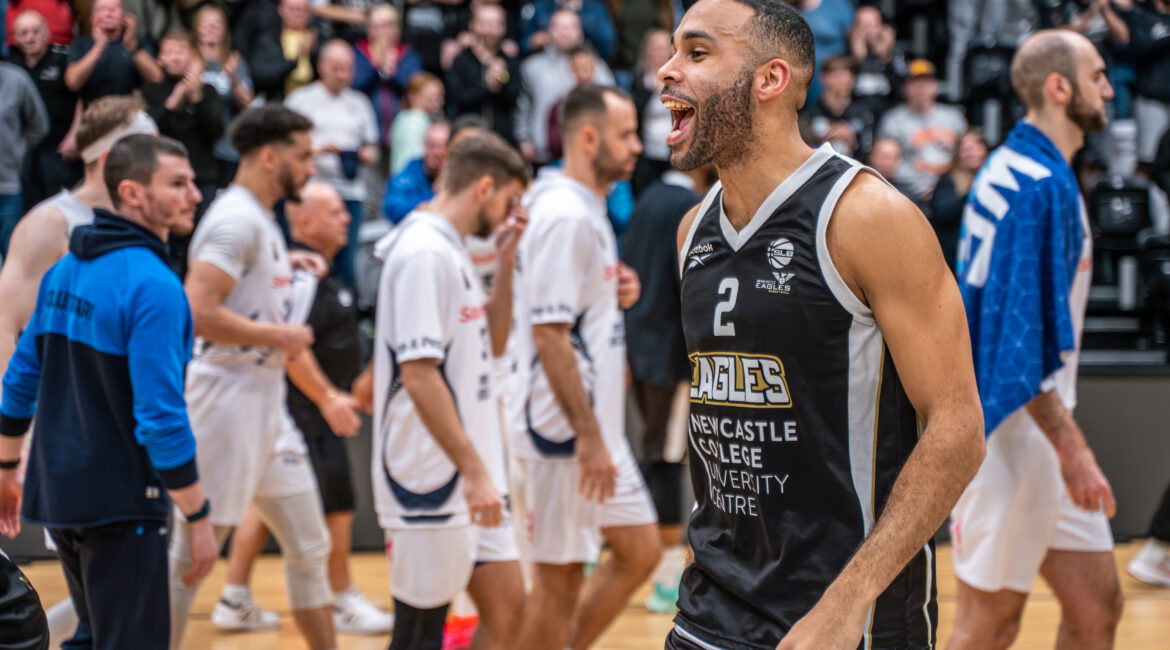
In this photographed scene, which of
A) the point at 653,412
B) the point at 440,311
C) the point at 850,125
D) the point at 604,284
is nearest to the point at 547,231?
the point at 604,284

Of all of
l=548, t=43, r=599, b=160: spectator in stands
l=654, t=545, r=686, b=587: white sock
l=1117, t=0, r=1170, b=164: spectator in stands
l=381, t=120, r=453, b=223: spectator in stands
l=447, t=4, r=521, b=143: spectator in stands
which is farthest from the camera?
l=447, t=4, r=521, b=143: spectator in stands

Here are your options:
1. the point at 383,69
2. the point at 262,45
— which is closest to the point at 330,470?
the point at 262,45

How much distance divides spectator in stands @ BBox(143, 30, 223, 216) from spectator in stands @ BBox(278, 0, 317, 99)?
1421 mm

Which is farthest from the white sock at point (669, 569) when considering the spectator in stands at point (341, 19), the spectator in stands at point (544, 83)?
the spectator in stands at point (341, 19)

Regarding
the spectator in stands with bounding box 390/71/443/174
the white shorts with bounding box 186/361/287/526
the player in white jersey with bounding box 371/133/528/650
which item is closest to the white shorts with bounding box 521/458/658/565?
the player in white jersey with bounding box 371/133/528/650

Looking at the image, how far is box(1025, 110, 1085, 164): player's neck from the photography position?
12.2 ft

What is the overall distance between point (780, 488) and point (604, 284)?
7.60 feet

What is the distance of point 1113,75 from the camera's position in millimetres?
9641

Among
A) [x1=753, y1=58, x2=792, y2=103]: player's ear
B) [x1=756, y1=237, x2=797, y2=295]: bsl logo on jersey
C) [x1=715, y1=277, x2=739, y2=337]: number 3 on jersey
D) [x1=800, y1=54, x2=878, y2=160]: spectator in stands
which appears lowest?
[x1=715, y1=277, x2=739, y2=337]: number 3 on jersey

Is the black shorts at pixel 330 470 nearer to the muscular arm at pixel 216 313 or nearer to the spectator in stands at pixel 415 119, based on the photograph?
the muscular arm at pixel 216 313

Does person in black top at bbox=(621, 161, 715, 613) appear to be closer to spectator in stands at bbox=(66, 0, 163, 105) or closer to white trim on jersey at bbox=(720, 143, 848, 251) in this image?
white trim on jersey at bbox=(720, 143, 848, 251)

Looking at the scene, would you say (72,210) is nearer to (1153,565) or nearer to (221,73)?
(221,73)

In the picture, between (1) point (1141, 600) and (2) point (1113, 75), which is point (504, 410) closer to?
(1) point (1141, 600)

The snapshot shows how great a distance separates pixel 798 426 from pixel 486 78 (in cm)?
801
